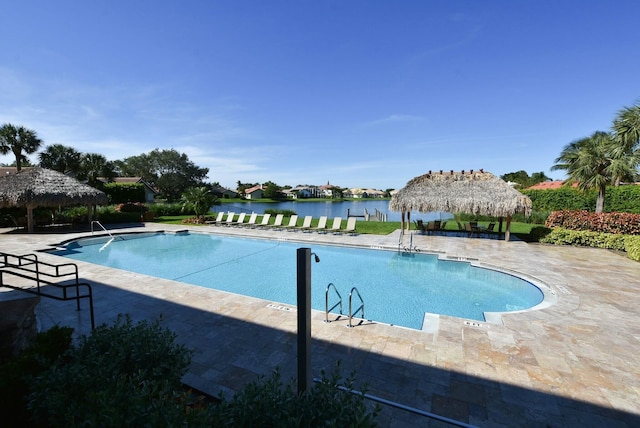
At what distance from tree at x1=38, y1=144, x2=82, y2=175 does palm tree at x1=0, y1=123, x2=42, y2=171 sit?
0.89 metres

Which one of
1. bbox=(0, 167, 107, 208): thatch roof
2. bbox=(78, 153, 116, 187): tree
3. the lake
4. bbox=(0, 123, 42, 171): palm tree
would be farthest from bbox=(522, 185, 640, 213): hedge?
bbox=(0, 123, 42, 171): palm tree

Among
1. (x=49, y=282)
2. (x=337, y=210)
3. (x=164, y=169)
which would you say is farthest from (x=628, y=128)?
(x=164, y=169)

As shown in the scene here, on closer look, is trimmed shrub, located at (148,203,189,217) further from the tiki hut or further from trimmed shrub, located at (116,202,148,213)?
the tiki hut

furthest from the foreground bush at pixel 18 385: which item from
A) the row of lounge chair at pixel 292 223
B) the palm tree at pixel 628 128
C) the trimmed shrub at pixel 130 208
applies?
the trimmed shrub at pixel 130 208

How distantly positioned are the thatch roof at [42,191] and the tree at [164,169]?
3004cm

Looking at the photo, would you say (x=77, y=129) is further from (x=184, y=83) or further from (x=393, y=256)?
(x=393, y=256)

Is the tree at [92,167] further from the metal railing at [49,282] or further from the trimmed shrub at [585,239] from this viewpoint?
the trimmed shrub at [585,239]

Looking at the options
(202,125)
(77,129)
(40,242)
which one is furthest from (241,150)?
(40,242)

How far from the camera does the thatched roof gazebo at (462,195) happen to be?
42.6ft

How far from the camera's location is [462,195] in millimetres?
14117

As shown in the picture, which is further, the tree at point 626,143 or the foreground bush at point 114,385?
the tree at point 626,143

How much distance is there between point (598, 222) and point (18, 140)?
40.5 metres

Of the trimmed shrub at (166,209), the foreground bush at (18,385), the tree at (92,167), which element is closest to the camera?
the foreground bush at (18,385)

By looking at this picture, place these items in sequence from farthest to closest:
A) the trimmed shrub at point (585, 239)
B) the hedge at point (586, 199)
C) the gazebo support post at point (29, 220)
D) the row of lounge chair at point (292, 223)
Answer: the hedge at point (586, 199) → the row of lounge chair at point (292, 223) → the gazebo support post at point (29, 220) → the trimmed shrub at point (585, 239)
